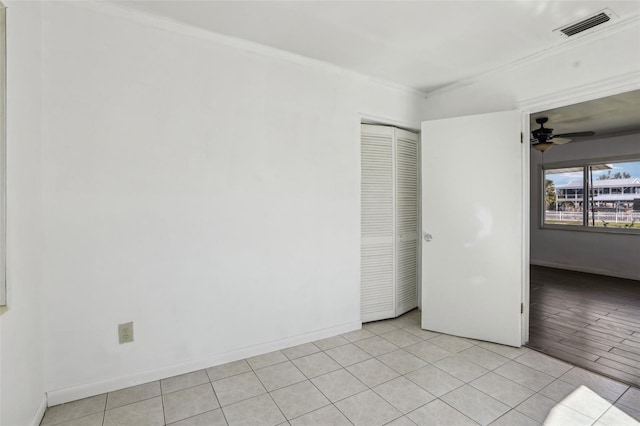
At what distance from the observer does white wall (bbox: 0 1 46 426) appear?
142 cm

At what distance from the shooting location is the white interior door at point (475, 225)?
275 centimetres

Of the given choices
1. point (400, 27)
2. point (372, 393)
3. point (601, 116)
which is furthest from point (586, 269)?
point (400, 27)

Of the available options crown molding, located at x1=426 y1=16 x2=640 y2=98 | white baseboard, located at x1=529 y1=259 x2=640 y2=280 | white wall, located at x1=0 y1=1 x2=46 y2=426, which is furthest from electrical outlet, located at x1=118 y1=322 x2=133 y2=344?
white baseboard, located at x1=529 y1=259 x2=640 y2=280

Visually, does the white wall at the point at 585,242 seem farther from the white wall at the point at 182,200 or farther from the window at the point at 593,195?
the white wall at the point at 182,200

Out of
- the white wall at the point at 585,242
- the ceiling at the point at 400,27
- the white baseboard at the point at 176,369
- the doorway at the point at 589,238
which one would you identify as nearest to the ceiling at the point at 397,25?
the ceiling at the point at 400,27

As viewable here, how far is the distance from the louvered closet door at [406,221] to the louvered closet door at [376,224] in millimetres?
115

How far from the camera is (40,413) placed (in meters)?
1.79

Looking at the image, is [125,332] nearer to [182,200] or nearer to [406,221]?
[182,200]

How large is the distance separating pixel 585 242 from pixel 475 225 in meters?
4.56

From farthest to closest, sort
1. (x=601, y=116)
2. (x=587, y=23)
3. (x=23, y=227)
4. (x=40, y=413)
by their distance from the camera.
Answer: (x=601, y=116) → (x=587, y=23) → (x=40, y=413) → (x=23, y=227)

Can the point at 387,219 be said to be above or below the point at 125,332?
above

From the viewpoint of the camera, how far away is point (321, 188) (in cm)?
291

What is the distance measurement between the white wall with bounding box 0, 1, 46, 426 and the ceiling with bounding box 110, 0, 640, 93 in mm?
687

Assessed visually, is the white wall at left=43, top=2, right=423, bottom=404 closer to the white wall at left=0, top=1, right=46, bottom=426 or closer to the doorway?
the white wall at left=0, top=1, right=46, bottom=426
